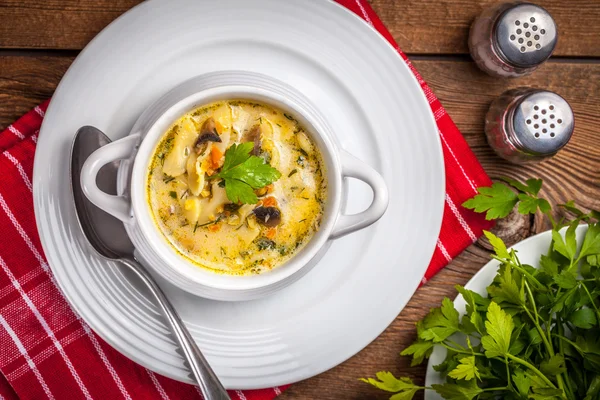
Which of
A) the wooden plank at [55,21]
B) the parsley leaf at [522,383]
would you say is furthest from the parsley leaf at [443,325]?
the wooden plank at [55,21]

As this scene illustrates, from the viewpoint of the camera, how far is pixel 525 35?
238 cm

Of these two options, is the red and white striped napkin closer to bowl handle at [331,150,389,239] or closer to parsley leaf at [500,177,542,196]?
parsley leaf at [500,177,542,196]

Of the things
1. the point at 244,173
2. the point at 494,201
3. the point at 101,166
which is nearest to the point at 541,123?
the point at 494,201

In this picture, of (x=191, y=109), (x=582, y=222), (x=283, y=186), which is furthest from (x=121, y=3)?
(x=582, y=222)

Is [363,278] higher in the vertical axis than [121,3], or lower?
lower

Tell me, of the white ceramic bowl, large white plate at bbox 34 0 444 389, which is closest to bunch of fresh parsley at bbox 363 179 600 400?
large white plate at bbox 34 0 444 389

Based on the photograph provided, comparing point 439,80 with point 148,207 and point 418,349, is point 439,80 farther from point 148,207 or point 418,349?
point 148,207

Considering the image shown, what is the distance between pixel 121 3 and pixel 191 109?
2.34ft

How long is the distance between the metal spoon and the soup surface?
0.62 ft

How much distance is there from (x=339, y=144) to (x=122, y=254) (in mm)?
858

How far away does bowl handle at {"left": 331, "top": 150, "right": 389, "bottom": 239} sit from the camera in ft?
6.03

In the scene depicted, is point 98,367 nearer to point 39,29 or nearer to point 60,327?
point 60,327

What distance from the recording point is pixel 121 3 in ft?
7.75

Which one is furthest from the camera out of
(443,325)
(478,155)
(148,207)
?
(478,155)
